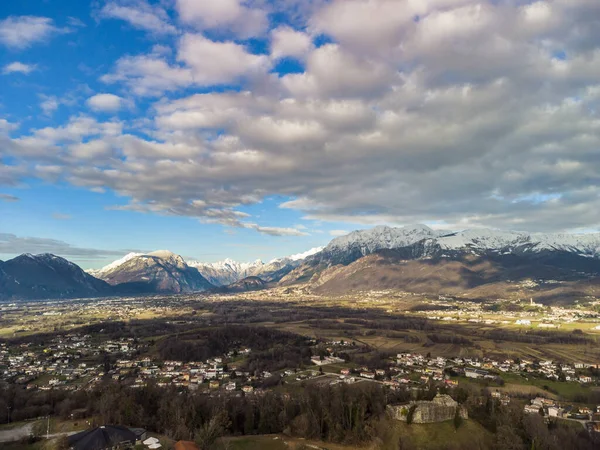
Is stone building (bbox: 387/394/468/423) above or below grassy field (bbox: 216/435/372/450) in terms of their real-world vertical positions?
above

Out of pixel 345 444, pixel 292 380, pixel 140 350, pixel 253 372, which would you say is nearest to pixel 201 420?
pixel 345 444

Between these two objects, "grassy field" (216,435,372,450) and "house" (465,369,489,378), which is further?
"house" (465,369,489,378)

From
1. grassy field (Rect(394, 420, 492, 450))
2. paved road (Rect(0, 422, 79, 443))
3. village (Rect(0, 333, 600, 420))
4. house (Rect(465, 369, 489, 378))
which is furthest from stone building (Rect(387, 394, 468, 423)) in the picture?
house (Rect(465, 369, 489, 378))

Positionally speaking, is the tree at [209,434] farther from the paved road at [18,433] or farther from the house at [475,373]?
the house at [475,373]

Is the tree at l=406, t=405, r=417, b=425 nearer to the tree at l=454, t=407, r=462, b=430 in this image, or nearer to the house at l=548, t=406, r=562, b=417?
the tree at l=454, t=407, r=462, b=430

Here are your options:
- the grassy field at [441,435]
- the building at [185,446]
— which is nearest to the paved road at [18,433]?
the building at [185,446]

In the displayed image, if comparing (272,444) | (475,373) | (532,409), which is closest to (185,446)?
(272,444)

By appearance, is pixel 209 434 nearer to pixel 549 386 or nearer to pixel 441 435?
pixel 441 435

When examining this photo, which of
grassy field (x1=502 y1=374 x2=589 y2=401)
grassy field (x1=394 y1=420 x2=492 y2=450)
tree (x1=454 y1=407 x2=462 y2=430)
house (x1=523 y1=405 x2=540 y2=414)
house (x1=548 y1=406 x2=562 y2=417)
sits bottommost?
grassy field (x1=502 y1=374 x2=589 y2=401)
